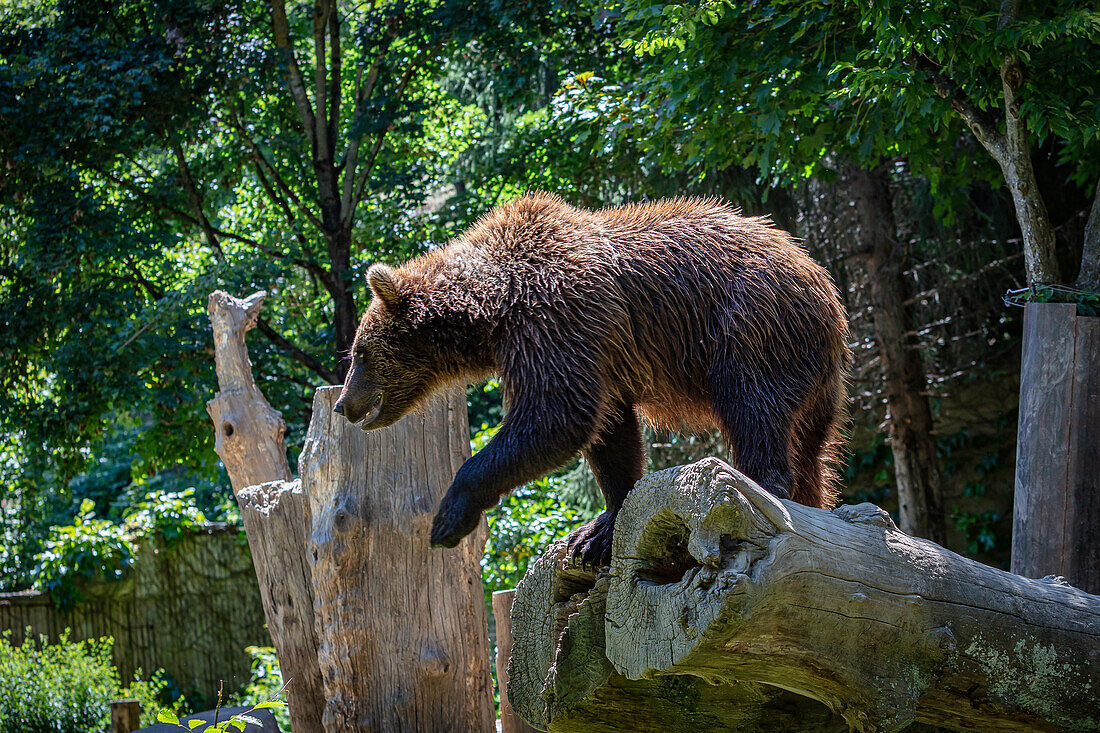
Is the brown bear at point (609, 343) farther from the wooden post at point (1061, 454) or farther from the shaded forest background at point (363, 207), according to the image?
the shaded forest background at point (363, 207)

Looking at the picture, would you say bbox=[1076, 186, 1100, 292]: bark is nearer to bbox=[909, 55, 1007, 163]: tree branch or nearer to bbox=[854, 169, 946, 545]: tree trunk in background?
bbox=[909, 55, 1007, 163]: tree branch

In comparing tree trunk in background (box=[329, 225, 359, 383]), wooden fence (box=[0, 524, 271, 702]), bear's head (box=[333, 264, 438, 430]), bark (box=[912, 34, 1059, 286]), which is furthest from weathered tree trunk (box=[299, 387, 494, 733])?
wooden fence (box=[0, 524, 271, 702])

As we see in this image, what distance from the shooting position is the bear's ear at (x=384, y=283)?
11.6 ft

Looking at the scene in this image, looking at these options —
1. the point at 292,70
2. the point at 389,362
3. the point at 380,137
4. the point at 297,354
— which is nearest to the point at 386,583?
the point at 389,362

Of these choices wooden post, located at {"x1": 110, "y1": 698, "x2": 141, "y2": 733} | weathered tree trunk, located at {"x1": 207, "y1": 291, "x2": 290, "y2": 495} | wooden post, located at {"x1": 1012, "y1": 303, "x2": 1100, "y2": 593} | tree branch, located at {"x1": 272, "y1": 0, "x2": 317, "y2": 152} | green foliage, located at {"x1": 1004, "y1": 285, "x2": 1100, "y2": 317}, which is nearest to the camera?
wooden post, located at {"x1": 1012, "y1": 303, "x2": 1100, "y2": 593}

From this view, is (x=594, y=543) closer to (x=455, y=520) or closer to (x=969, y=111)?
(x=455, y=520)

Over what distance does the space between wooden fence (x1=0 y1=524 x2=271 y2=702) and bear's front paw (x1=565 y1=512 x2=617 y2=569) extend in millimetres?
9781

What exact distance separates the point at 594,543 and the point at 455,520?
1.53 feet

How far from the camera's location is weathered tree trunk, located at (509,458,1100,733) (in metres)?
2.29

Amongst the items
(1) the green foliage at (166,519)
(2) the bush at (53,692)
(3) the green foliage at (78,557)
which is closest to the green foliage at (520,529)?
(2) the bush at (53,692)

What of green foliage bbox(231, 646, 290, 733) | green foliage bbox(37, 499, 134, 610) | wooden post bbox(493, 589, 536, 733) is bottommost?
green foliage bbox(231, 646, 290, 733)

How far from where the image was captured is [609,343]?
3.31 meters

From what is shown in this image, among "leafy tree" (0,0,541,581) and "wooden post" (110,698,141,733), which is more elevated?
"leafy tree" (0,0,541,581)

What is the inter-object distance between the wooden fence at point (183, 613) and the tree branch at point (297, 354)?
3371mm
